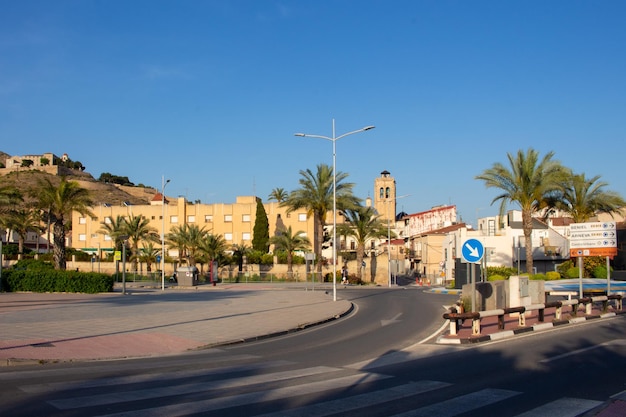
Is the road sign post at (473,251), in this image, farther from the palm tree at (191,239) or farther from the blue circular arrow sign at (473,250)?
the palm tree at (191,239)

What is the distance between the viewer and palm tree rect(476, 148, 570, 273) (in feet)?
131

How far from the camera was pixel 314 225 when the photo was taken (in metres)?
78.1

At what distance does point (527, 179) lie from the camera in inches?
1585

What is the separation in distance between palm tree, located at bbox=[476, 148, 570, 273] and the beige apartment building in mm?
39476

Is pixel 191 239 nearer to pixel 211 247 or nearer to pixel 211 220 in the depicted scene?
pixel 211 247

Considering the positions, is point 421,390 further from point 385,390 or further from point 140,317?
point 140,317

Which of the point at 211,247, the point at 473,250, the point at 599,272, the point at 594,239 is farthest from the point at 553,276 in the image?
the point at 473,250

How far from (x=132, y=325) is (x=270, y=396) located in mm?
11059

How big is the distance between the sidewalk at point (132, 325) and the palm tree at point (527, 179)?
17.4 meters

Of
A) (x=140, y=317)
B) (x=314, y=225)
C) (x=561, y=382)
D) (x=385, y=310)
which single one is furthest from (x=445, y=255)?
(x=561, y=382)

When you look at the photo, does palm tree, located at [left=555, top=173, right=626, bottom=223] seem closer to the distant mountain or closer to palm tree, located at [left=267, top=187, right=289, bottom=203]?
palm tree, located at [left=267, top=187, right=289, bottom=203]

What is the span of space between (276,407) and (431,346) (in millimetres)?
7432

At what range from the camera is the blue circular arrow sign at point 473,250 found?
1584 cm

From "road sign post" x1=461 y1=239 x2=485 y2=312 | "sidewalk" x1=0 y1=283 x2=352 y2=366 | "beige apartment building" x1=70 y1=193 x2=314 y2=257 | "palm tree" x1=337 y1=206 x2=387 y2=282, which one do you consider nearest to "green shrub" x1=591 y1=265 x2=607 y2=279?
"palm tree" x1=337 y1=206 x2=387 y2=282
